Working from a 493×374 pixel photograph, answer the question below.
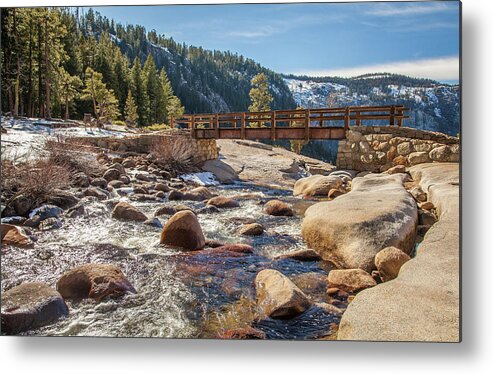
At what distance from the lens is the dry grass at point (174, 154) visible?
7587 mm

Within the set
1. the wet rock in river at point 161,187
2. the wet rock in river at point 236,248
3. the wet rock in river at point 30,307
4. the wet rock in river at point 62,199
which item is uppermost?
the wet rock in river at point 161,187

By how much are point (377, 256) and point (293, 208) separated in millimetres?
1851

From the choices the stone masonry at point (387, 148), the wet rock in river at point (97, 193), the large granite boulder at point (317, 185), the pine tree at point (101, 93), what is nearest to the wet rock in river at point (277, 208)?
the large granite boulder at point (317, 185)

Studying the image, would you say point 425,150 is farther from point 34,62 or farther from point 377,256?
point 34,62

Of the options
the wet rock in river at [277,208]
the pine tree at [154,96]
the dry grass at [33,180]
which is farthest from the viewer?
the pine tree at [154,96]

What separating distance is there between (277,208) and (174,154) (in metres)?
3.69

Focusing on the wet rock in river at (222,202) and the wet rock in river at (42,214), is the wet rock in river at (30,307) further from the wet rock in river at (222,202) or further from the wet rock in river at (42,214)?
the wet rock in river at (222,202)

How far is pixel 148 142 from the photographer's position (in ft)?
27.2

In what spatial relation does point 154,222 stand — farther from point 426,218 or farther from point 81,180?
point 426,218

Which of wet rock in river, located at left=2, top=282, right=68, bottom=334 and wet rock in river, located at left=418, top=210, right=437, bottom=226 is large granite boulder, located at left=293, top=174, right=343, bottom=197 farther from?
wet rock in river, located at left=2, top=282, right=68, bottom=334

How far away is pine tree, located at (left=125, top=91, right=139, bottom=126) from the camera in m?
9.65

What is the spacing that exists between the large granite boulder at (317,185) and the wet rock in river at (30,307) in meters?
3.63

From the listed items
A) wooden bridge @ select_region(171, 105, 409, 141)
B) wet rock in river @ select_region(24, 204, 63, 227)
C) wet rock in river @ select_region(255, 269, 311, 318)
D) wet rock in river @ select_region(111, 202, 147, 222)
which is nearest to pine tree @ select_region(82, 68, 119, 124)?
wooden bridge @ select_region(171, 105, 409, 141)

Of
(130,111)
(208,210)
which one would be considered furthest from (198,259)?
(130,111)
